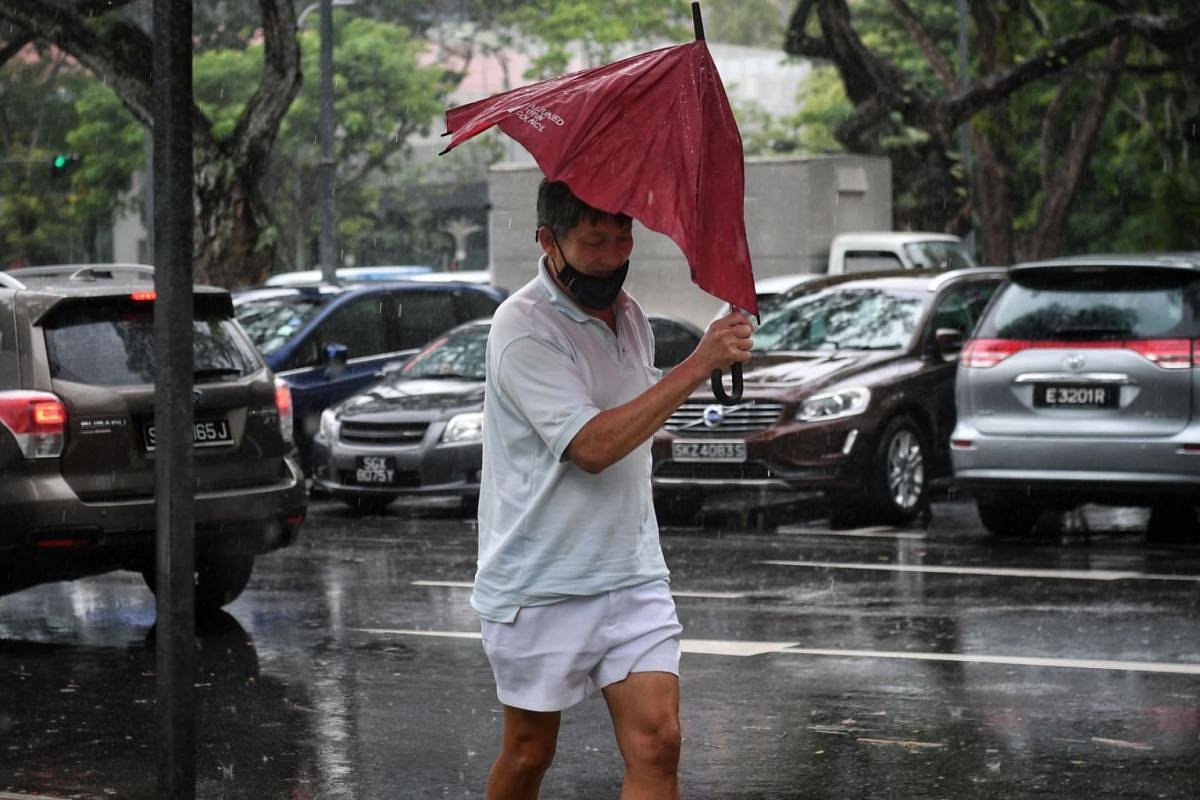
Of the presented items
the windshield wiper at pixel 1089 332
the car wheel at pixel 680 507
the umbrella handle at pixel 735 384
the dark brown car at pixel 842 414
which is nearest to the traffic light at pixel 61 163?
the dark brown car at pixel 842 414

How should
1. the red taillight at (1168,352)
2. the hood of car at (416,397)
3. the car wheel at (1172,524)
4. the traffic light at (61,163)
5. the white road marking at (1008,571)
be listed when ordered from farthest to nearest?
the traffic light at (61,163) → the hood of car at (416,397) → the car wheel at (1172,524) → the red taillight at (1168,352) → the white road marking at (1008,571)

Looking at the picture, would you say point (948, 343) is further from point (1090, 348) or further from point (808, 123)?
point (808, 123)

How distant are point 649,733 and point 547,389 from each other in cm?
72

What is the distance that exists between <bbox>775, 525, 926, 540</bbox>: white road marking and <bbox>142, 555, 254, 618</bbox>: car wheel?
449cm

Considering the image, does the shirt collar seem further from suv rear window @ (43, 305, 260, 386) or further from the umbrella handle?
suv rear window @ (43, 305, 260, 386)

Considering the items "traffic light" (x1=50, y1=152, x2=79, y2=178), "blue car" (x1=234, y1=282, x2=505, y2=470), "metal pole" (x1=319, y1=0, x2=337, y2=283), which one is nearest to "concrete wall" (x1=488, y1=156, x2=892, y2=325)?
"metal pole" (x1=319, y1=0, x2=337, y2=283)

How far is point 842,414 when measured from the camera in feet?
45.3

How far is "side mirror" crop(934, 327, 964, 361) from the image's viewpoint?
14.3 metres

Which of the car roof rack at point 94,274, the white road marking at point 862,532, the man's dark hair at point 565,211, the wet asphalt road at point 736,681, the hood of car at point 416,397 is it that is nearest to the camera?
the man's dark hair at point 565,211

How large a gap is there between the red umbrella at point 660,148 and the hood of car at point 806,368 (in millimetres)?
9615

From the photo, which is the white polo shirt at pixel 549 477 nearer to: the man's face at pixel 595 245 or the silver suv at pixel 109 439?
the man's face at pixel 595 245

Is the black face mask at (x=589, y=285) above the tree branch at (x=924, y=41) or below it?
below

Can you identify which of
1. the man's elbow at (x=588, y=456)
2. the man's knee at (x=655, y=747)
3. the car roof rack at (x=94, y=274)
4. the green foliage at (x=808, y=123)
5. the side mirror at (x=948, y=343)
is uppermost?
the green foliage at (x=808, y=123)

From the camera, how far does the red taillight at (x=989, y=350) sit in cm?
1239
